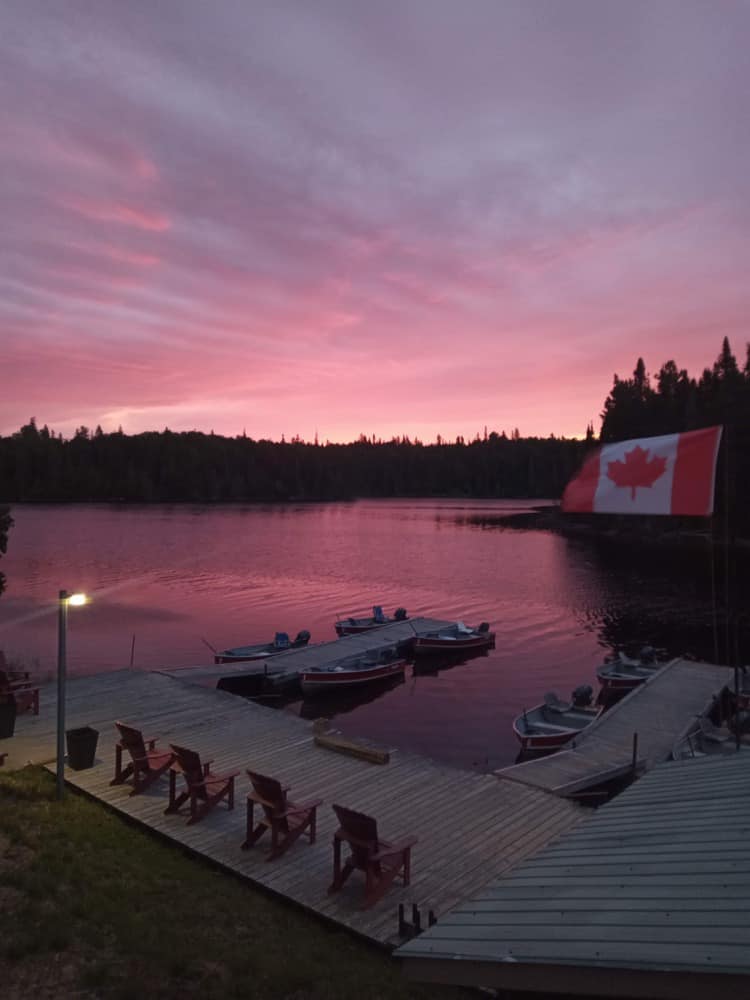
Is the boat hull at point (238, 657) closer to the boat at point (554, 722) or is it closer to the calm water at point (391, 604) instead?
the calm water at point (391, 604)

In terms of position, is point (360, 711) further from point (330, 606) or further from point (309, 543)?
point (309, 543)

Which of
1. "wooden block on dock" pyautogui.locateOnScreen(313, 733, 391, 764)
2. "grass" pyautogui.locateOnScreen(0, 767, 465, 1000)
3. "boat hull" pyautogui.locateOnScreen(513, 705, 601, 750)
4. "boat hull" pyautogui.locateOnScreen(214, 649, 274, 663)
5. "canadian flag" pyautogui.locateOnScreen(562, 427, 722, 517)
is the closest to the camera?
"grass" pyautogui.locateOnScreen(0, 767, 465, 1000)

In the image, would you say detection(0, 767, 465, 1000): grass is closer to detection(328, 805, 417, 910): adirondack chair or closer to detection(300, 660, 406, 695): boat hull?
detection(328, 805, 417, 910): adirondack chair

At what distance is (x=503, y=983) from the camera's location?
4484 millimetres

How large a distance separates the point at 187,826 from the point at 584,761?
392 inches

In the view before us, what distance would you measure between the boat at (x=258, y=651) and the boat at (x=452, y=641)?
6.25m

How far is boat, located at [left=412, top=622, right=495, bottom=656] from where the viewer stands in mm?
37000

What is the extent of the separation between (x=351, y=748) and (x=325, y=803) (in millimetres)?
2390

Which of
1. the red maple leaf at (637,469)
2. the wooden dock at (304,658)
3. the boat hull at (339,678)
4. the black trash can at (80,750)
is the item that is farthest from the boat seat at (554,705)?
the black trash can at (80,750)

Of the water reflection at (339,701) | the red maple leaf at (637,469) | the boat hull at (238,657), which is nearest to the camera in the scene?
the red maple leaf at (637,469)

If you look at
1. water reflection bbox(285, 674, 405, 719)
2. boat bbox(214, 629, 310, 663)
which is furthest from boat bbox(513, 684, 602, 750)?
boat bbox(214, 629, 310, 663)

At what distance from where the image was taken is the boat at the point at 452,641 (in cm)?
3700

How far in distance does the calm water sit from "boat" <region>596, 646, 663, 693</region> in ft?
7.20

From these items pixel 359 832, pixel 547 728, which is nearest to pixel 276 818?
pixel 359 832
